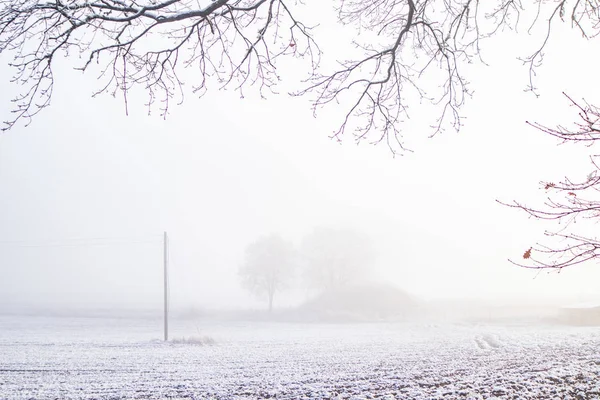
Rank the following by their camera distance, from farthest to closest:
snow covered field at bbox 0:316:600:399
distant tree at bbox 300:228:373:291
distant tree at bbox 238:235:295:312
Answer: distant tree at bbox 300:228:373:291 → distant tree at bbox 238:235:295:312 → snow covered field at bbox 0:316:600:399

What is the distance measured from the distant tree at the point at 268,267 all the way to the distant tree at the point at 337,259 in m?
3.50

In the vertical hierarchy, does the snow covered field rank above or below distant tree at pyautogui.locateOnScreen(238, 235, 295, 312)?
below

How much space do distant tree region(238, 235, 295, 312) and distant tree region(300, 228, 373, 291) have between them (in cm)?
350

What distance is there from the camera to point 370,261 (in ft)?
230

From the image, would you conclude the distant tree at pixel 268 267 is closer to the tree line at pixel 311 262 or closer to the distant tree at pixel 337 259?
the tree line at pixel 311 262

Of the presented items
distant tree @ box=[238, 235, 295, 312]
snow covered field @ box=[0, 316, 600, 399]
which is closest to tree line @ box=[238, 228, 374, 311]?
distant tree @ box=[238, 235, 295, 312]

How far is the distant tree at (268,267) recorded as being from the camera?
66938mm

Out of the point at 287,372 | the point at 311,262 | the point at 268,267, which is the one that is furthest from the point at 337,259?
the point at 287,372

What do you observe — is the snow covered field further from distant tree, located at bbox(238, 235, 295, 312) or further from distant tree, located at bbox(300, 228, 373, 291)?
distant tree, located at bbox(300, 228, 373, 291)

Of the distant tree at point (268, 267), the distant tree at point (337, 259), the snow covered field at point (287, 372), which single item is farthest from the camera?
the distant tree at point (337, 259)

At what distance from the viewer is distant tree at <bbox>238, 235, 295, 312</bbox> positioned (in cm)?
6694

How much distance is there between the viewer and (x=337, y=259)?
68.4 m

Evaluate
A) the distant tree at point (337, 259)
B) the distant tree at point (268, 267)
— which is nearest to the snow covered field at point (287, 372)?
the distant tree at point (268, 267)

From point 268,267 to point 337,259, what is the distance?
1027 centimetres
